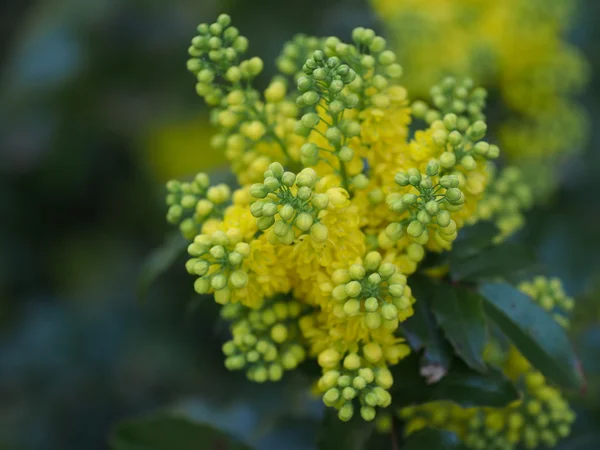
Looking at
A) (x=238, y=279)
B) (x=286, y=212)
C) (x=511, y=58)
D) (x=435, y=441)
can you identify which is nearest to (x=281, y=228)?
(x=286, y=212)

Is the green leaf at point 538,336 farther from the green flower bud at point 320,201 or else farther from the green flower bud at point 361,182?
the green flower bud at point 320,201

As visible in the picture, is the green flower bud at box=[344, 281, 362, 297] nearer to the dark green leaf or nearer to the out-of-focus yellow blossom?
the dark green leaf

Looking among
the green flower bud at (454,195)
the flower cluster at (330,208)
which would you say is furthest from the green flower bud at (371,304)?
the green flower bud at (454,195)

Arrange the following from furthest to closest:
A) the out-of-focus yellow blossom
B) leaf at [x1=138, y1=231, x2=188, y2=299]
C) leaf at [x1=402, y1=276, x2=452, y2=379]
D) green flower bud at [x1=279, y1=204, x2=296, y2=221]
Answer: the out-of-focus yellow blossom → leaf at [x1=138, y1=231, x2=188, y2=299] → leaf at [x1=402, y1=276, x2=452, y2=379] → green flower bud at [x1=279, y1=204, x2=296, y2=221]

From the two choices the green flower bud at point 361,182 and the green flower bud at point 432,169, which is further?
the green flower bud at point 361,182

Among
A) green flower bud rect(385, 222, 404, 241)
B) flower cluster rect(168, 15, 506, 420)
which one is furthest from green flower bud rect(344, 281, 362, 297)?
green flower bud rect(385, 222, 404, 241)

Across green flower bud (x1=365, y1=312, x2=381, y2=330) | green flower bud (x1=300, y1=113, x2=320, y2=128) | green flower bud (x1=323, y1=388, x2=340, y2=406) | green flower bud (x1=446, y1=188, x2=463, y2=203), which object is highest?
green flower bud (x1=300, y1=113, x2=320, y2=128)

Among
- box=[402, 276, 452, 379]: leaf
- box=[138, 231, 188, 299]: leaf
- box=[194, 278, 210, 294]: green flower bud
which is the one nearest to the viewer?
box=[194, 278, 210, 294]: green flower bud
